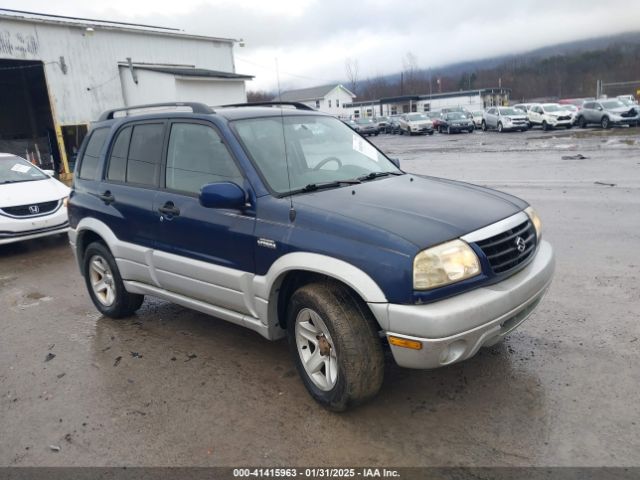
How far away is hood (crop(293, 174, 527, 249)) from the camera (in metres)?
3.08

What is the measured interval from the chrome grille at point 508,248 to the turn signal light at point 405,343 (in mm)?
676

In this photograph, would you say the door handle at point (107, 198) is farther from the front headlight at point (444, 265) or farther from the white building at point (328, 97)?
the white building at point (328, 97)

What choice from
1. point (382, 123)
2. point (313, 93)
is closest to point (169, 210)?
point (382, 123)

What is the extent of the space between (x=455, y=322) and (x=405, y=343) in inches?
11.7

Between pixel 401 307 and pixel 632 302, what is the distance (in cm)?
294

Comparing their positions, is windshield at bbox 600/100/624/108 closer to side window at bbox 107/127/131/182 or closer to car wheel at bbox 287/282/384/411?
side window at bbox 107/127/131/182

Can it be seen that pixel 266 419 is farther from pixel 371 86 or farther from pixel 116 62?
pixel 371 86

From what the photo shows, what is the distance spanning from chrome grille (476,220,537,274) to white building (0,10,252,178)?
21082 mm

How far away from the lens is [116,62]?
24000 millimetres

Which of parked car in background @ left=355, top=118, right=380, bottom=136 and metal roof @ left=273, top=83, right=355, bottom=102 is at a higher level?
metal roof @ left=273, top=83, right=355, bottom=102

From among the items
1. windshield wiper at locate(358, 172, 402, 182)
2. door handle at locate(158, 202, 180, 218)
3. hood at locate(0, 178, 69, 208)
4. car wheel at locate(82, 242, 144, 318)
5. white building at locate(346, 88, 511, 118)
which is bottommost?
car wheel at locate(82, 242, 144, 318)

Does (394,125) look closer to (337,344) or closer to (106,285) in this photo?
(106,285)

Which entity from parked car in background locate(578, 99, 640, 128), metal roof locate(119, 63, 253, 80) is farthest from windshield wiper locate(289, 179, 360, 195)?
parked car in background locate(578, 99, 640, 128)

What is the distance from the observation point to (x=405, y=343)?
2.95 meters
